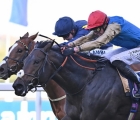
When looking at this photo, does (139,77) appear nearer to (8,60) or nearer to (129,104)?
(129,104)

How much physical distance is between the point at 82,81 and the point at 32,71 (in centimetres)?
60

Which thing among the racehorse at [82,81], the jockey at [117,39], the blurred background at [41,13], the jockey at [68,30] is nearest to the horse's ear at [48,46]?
the racehorse at [82,81]

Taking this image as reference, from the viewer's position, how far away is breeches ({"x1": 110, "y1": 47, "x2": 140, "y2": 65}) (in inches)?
192

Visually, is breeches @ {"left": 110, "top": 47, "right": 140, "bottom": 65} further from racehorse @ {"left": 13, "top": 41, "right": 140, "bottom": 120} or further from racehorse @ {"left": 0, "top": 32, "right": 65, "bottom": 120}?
racehorse @ {"left": 0, "top": 32, "right": 65, "bottom": 120}

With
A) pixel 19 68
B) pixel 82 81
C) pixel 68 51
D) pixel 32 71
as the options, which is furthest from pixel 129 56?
pixel 19 68

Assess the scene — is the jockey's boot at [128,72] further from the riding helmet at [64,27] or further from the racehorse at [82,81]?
the riding helmet at [64,27]

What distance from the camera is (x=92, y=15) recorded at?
4824mm

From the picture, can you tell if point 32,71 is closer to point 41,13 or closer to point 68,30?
point 68,30

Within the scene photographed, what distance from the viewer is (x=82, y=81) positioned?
4754 millimetres

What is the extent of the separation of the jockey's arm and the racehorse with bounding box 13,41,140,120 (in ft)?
0.75

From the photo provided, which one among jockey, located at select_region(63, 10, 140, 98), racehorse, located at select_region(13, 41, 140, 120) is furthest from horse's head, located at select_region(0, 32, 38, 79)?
racehorse, located at select_region(13, 41, 140, 120)

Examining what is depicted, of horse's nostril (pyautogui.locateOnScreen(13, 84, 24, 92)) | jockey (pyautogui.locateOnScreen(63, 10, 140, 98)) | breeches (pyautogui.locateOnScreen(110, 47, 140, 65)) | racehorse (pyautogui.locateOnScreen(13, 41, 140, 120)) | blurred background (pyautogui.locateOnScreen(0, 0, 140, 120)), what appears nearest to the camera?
horse's nostril (pyautogui.locateOnScreen(13, 84, 24, 92))

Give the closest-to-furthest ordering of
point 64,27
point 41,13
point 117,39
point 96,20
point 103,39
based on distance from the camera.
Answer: point 103,39
point 96,20
point 117,39
point 64,27
point 41,13

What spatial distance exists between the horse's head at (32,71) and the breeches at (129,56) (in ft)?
A: 2.50
